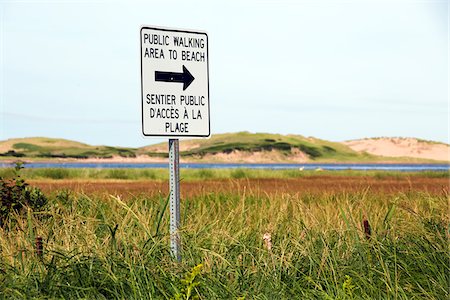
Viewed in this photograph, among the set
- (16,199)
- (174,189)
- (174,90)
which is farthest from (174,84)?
(16,199)

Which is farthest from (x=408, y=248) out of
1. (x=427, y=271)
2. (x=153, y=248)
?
(x=153, y=248)

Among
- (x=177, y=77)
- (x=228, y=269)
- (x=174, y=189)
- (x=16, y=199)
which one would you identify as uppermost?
(x=177, y=77)

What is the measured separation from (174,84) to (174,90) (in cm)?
7

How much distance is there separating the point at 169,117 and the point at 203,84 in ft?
1.83

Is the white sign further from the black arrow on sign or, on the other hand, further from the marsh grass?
the marsh grass

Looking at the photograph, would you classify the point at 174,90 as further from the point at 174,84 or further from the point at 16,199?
the point at 16,199

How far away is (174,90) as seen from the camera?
6777 mm

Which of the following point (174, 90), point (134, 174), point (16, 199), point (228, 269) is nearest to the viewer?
point (228, 269)

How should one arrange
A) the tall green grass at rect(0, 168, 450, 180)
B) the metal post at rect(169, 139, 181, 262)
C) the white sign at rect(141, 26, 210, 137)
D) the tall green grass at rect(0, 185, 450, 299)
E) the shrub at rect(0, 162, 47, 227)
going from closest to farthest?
the tall green grass at rect(0, 185, 450, 299) → the white sign at rect(141, 26, 210, 137) → the metal post at rect(169, 139, 181, 262) → the shrub at rect(0, 162, 47, 227) → the tall green grass at rect(0, 168, 450, 180)

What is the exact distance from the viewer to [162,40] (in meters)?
6.82

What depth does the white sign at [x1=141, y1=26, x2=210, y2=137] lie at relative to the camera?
6.65 metres

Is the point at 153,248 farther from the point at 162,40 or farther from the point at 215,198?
the point at 215,198

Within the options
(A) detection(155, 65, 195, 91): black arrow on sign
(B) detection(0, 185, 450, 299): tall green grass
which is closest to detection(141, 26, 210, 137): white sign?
(A) detection(155, 65, 195, 91): black arrow on sign

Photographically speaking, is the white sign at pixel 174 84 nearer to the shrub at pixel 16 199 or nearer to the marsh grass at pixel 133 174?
the shrub at pixel 16 199
